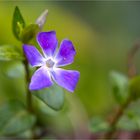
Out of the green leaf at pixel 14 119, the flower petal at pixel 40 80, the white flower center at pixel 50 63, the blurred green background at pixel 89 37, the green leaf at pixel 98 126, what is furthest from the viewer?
the blurred green background at pixel 89 37

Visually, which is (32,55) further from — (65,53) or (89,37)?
(89,37)

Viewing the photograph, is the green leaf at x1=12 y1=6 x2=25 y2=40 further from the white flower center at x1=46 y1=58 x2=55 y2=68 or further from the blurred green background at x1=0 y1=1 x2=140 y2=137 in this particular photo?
the blurred green background at x1=0 y1=1 x2=140 y2=137

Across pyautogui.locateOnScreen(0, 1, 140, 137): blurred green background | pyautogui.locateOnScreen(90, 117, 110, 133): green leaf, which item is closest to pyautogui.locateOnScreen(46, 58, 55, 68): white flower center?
pyautogui.locateOnScreen(90, 117, 110, 133): green leaf

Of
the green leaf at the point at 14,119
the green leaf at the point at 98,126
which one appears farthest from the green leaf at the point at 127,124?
the green leaf at the point at 14,119

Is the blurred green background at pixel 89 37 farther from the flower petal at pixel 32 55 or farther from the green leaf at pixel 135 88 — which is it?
the flower petal at pixel 32 55

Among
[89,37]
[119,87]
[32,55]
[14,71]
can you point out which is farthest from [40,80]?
[89,37]

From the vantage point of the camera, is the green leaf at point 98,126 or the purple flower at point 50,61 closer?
the purple flower at point 50,61
